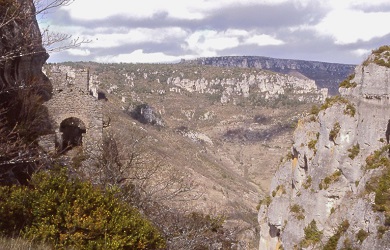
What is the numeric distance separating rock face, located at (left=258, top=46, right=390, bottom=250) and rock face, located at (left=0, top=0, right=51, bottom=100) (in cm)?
1128

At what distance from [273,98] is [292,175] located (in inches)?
4369

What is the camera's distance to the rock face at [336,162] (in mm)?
17125

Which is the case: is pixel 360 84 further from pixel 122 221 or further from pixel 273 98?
pixel 273 98

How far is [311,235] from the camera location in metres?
18.4

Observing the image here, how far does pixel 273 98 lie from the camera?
428ft

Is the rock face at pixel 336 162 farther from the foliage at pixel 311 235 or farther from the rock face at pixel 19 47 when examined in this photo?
the rock face at pixel 19 47

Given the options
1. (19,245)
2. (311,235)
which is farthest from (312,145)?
(19,245)

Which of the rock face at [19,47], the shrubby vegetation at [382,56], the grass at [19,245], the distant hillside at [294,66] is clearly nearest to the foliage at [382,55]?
the shrubby vegetation at [382,56]

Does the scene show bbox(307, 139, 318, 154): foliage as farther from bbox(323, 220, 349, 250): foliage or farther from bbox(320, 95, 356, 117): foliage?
bbox(323, 220, 349, 250): foliage

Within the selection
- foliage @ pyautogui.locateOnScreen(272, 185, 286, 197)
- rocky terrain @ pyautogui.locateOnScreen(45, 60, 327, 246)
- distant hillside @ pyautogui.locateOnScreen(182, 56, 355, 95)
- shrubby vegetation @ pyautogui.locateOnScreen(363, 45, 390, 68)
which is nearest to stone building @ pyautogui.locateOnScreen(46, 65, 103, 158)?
foliage @ pyautogui.locateOnScreen(272, 185, 286, 197)

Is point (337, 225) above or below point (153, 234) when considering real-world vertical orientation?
below

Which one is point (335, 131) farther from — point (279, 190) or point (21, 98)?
point (21, 98)

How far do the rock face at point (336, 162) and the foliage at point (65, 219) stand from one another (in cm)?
1026

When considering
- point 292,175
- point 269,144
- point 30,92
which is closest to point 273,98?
point 269,144
